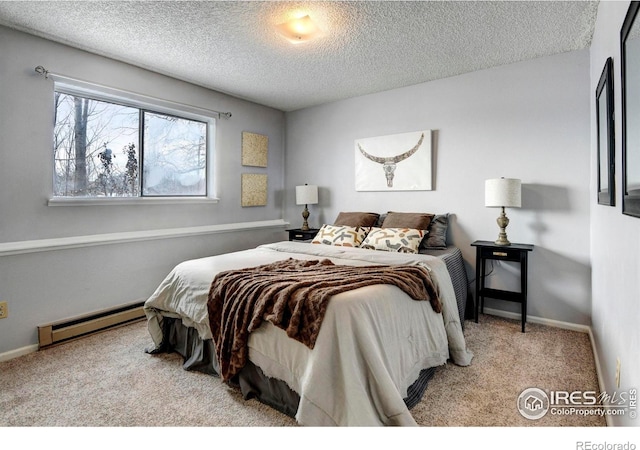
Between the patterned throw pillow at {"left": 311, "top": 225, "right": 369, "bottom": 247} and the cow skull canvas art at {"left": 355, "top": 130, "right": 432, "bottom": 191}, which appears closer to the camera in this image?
the patterned throw pillow at {"left": 311, "top": 225, "right": 369, "bottom": 247}

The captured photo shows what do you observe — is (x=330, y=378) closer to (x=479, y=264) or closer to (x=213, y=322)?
(x=213, y=322)

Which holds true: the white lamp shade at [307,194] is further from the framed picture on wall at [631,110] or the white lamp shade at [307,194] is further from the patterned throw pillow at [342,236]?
the framed picture on wall at [631,110]

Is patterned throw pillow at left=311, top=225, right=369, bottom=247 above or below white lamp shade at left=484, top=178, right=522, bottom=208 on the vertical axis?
below

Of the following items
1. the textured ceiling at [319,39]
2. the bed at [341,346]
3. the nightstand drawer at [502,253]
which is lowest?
the bed at [341,346]

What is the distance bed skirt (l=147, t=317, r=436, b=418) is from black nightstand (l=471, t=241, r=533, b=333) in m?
1.28

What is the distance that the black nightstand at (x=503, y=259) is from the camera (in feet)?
9.61

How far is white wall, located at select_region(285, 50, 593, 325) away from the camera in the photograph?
2.96 metres

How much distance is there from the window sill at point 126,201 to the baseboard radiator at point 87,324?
0.92m

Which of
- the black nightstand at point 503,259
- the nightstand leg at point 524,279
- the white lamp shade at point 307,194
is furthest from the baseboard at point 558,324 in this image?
the white lamp shade at point 307,194

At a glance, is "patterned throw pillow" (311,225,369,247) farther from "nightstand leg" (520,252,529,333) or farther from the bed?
"nightstand leg" (520,252,529,333)

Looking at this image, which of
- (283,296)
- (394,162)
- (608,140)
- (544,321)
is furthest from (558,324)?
(283,296)

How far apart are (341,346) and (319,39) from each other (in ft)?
7.53

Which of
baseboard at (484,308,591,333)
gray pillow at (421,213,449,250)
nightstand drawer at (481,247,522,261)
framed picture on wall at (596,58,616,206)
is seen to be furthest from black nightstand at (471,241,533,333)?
framed picture on wall at (596,58,616,206)

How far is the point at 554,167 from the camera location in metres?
3.05
